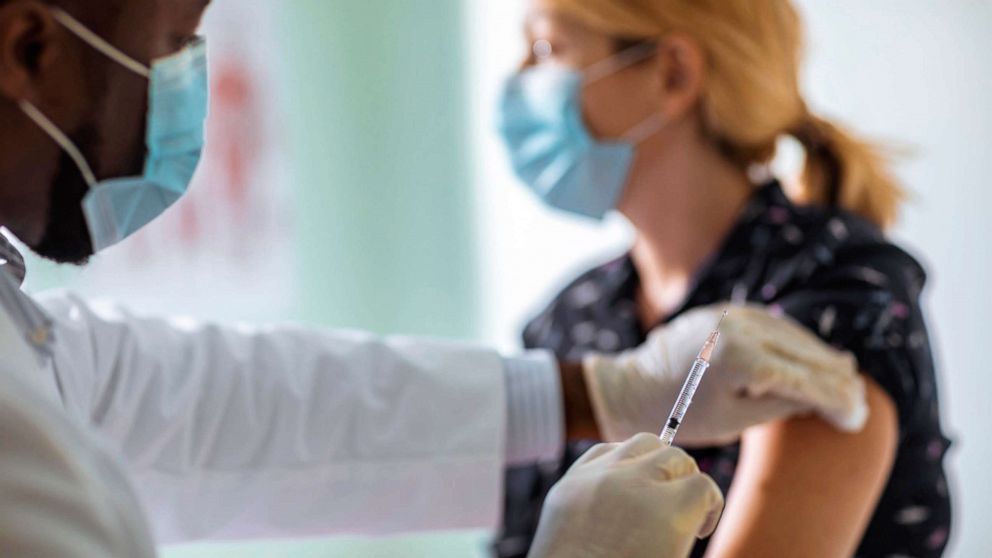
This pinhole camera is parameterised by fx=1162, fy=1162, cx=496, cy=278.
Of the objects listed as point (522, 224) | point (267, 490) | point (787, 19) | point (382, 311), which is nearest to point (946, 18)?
point (787, 19)

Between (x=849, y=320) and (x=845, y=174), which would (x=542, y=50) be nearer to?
(x=845, y=174)

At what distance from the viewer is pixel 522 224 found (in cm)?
300

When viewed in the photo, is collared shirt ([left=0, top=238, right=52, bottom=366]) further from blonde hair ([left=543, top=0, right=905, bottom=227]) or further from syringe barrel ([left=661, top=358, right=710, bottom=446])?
blonde hair ([left=543, top=0, right=905, bottom=227])

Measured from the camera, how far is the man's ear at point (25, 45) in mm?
852

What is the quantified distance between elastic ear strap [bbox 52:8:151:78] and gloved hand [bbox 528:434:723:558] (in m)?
0.50

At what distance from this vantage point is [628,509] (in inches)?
29.4

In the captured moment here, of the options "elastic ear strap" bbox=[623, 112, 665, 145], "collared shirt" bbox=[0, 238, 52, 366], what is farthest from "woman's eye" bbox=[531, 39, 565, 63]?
"collared shirt" bbox=[0, 238, 52, 366]

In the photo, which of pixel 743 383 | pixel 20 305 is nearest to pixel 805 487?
pixel 743 383

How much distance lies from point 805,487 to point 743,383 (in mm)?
137

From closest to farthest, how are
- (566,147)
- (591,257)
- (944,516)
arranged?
(944,516), (566,147), (591,257)

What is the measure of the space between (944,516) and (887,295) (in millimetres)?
294

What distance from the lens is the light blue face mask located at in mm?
996

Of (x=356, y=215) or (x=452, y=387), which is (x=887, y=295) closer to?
(x=452, y=387)

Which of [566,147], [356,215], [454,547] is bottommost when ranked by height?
[454,547]
